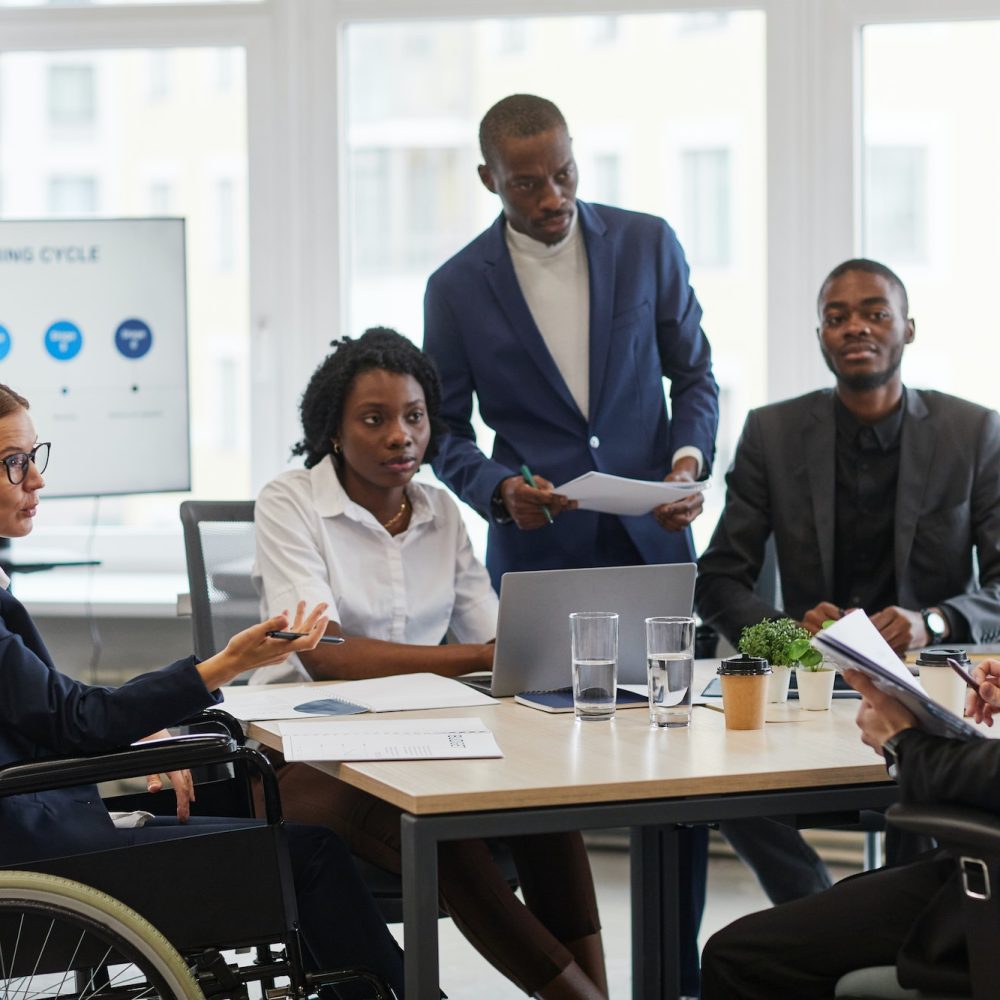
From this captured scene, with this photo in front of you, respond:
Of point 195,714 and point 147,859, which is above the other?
point 195,714

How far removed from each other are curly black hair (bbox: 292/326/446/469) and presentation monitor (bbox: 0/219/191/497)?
1187 mm

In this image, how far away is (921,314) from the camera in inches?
153

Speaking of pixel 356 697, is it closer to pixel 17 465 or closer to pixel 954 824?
pixel 17 465

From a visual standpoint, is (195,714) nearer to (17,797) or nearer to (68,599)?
(17,797)

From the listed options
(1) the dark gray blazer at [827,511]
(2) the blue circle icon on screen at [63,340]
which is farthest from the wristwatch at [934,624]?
(2) the blue circle icon on screen at [63,340]

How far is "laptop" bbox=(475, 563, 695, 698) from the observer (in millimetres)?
2117

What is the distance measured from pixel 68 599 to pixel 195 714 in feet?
7.24

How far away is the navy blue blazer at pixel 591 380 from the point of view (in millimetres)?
3006

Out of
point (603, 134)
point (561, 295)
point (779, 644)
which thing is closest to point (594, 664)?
point (779, 644)

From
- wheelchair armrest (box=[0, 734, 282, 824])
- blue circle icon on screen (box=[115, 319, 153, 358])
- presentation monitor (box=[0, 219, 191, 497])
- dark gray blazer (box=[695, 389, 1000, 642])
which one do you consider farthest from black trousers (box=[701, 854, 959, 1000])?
blue circle icon on screen (box=[115, 319, 153, 358])

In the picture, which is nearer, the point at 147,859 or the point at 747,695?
the point at 147,859

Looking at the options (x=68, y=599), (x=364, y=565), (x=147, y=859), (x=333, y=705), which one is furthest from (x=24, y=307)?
(x=147, y=859)

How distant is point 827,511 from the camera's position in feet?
9.55

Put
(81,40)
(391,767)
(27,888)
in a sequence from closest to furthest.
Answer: (27,888) → (391,767) → (81,40)
